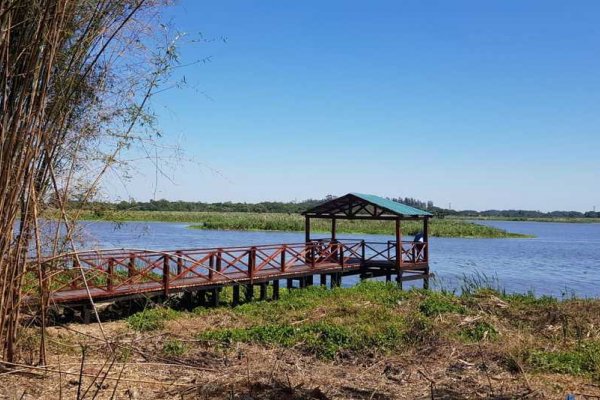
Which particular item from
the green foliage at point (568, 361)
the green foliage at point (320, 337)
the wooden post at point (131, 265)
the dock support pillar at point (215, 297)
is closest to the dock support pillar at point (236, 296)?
the dock support pillar at point (215, 297)

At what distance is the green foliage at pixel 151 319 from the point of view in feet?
30.9

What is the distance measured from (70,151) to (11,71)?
3.22ft

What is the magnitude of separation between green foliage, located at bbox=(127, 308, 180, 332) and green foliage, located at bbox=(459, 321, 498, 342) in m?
4.63

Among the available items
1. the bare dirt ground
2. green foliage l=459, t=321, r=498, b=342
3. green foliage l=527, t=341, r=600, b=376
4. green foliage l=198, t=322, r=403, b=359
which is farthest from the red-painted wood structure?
green foliage l=527, t=341, r=600, b=376

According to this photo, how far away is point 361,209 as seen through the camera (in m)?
17.1

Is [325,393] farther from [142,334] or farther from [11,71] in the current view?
[142,334]

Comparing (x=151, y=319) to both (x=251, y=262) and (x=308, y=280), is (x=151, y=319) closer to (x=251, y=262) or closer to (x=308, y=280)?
(x=251, y=262)

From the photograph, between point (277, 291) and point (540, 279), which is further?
point (540, 279)

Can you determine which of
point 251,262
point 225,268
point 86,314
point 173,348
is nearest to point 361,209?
point 251,262

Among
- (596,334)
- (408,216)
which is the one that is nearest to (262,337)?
(596,334)

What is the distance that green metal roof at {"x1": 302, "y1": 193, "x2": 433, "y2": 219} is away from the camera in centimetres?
1667

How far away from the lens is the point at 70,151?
5285 millimetres

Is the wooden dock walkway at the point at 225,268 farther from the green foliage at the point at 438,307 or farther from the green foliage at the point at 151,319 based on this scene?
the green foliage at the point at 438,307

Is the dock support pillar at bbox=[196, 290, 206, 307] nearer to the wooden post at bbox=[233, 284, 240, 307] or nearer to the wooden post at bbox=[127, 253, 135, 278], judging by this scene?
the wooden post at bbox=[233, 284, 240, 307]
